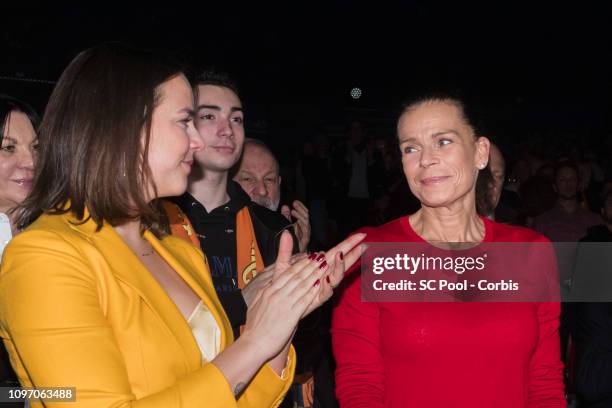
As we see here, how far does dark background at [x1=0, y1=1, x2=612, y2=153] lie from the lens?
14682mm

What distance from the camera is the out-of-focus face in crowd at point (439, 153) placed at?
2348 mm

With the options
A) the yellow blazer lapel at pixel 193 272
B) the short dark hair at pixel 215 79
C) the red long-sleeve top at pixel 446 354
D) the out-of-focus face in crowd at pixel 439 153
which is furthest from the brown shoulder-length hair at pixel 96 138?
the short dark hair at pixel 215 79

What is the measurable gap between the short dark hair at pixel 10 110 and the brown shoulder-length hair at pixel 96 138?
4.54 feet

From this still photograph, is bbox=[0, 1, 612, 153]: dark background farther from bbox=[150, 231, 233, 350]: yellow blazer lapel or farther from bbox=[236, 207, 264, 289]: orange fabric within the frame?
bbox=[150, 231, 233, 350]: yellow blazer lapel

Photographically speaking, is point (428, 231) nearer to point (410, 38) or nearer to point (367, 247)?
point (367, 247)

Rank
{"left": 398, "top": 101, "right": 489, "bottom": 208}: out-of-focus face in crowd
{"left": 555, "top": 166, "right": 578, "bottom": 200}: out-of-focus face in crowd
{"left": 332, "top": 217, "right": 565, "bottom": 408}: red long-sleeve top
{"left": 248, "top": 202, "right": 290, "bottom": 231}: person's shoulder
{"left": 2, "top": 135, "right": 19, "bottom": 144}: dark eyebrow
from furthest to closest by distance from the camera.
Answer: {"left": 555, "top": 166, "right": 578, "bottom": 200}: out-of-focus face in crowd
{"left": 248, "top": 202, "right": 290, "bottom": 231}: person's shoulder
{"left": 2, "top": 135, "right": 19, "bottom": 144}: dark eyebrow
{"left": 398, "top": 101, "right": 489, "bottom": 208}: out-of-focus face in crowd
{"left": 332, "top": 217, "right": 565, "bottom": 408}: red long-sleeve top

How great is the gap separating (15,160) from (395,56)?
593 inches

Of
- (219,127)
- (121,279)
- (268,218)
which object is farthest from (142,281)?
(219,127)

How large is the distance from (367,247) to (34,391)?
4.49 feet

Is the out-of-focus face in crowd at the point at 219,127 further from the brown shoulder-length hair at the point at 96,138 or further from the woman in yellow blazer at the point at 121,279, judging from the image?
the brown shoulder-length hair at the point at 96,138

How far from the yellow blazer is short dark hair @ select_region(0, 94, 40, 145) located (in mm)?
1477

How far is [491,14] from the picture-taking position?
1655 cm

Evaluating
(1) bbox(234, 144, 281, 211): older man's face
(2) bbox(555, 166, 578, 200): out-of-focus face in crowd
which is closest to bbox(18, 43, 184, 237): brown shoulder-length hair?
(1) bbox(234, 144, 281, 211): older man's face

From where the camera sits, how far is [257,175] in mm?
3627
